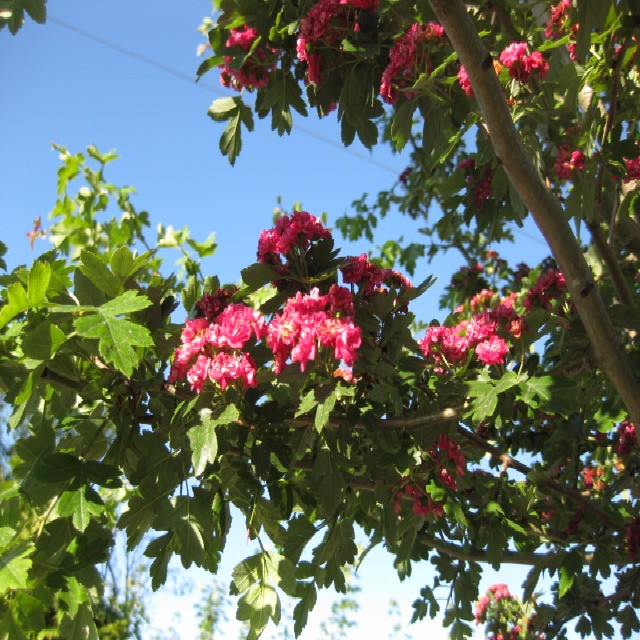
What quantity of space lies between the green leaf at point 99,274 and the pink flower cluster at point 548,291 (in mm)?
1541

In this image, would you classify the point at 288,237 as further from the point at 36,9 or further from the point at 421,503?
the point at 36,9

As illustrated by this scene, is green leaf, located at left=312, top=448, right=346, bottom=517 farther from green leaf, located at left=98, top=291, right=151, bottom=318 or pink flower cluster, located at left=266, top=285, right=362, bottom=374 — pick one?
green leaf, located at left=98, top=291, right=151, bottom=318

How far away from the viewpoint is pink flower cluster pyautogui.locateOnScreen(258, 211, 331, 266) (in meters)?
2.15

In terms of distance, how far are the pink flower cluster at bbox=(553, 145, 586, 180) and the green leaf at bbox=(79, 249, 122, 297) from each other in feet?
5.51

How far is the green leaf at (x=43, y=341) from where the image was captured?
1.90 meters

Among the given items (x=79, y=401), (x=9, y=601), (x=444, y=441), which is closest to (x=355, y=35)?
(x=444, y=441)

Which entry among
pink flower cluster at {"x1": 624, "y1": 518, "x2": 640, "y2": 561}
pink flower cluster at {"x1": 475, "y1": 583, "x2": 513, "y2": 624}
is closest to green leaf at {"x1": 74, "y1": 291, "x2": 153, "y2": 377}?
pink flower cluster at {"x1": 624, "y1": 518, "x2": 640, "y2": 561}

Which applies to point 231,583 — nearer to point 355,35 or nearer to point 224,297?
point 224,297

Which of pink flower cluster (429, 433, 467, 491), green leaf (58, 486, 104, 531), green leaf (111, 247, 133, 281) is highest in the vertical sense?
green leaf (111, 247, 133, 281)

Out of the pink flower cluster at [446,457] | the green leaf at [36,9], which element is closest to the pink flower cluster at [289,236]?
the pink flower cluster at [446,457]

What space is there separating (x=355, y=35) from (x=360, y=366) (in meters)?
1.11

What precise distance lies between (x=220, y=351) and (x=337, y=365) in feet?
0.99

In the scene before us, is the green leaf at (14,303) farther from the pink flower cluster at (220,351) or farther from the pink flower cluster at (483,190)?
the pink flower cluster at (483,190)

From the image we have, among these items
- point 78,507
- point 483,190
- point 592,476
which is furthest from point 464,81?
point 592,476
